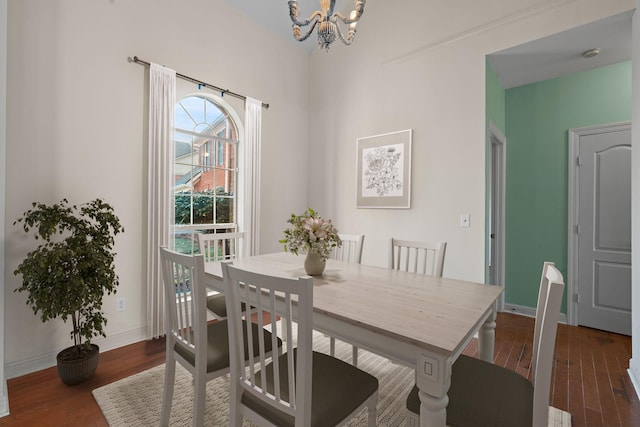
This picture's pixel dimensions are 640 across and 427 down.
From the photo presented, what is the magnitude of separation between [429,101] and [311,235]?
217 centimetres

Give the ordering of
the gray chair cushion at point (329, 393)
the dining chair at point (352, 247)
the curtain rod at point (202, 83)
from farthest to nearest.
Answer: the curtain rod at point (202, 83) < the dining chair at point (352, 247) < the gray chair cushion at point (329, 393)

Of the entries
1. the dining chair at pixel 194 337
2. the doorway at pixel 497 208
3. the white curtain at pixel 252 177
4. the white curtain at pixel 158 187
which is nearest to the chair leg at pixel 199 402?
the dining chair at pixel 194 337

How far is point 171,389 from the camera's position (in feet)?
5.14

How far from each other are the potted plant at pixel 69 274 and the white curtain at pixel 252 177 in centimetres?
143

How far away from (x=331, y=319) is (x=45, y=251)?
194cm

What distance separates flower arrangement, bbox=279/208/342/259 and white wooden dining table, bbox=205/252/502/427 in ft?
0.62

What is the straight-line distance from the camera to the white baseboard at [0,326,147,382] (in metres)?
2.10

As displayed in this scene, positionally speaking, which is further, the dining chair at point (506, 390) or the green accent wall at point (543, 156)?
the green accent wall at point (543, 156)

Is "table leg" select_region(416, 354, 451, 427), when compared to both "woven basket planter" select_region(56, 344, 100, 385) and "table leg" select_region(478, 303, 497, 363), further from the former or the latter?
"woven basket planter" select_region(56, 344, 100, 385)

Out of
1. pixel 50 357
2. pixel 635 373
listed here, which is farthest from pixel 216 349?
pixel 635 373

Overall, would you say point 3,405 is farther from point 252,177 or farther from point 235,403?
point 252,177

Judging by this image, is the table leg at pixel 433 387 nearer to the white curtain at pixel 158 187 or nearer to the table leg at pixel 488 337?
the table leg at pixel 488 337

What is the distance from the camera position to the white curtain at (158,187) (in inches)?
105

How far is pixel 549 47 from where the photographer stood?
8.61ft
